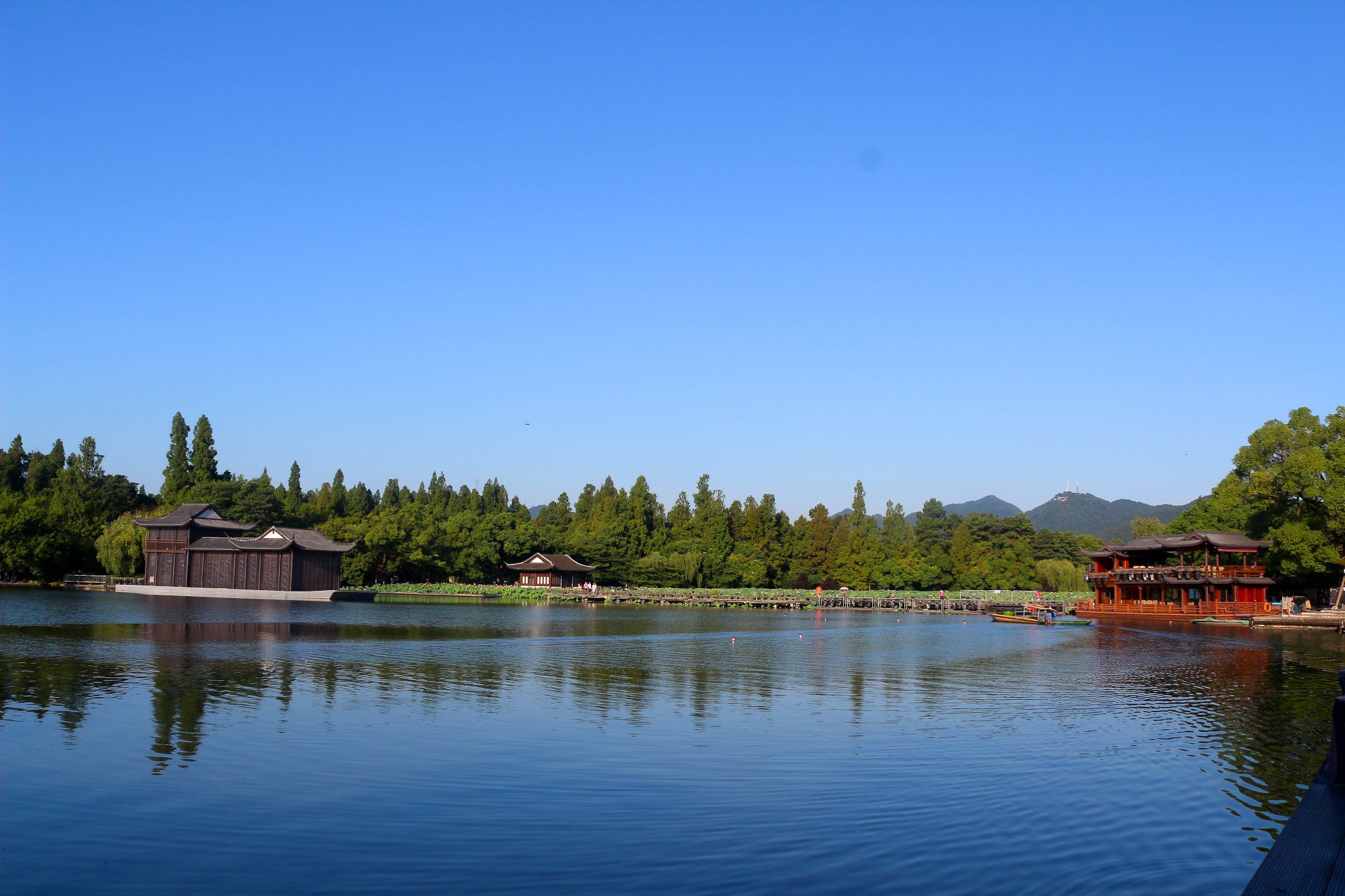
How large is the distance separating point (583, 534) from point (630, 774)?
262ft

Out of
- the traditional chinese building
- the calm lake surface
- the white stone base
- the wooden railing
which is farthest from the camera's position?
the white stone base

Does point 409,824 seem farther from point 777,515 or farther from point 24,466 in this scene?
point 24,466

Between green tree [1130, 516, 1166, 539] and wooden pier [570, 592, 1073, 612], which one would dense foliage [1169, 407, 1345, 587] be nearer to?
wooden pier [570, 592, 1073, 612]

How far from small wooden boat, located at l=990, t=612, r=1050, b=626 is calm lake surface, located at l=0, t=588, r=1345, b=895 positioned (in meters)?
28.8

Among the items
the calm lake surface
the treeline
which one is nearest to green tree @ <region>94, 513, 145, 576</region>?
the treeline

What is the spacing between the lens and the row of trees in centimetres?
7475

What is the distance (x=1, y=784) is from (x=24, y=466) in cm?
10450

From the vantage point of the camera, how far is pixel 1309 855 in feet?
21.0

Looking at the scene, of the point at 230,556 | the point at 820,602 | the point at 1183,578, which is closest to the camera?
the point at 1183,578

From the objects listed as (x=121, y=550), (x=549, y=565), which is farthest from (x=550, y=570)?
(x=121, y=550)

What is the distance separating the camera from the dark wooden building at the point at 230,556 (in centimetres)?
6750

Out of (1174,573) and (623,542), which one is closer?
(1174,573)

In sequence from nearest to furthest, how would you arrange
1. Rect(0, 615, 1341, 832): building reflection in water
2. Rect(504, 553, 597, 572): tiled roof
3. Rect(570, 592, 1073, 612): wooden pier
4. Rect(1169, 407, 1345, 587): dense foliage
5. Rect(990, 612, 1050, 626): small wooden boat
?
Rect(0, 615, 1341, 832): building reflection in water
Rect(1169, 407, 1345, 587): dense foliage
Rect(990, 612, 1050, 626): small wooden boat
Rect(570, 592, 1073, 612): wooden pier
Rect(504, 553, 597, 572): tiled roof

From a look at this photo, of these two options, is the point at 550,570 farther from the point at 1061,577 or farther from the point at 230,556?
the point at 1061,577
